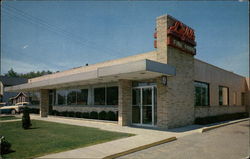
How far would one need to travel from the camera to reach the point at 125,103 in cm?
1471

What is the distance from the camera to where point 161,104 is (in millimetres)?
12891

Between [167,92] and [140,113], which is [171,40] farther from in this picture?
[140,113]

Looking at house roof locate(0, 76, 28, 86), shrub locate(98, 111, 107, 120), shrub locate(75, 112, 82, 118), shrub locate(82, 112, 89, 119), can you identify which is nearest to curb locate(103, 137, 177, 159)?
shrub locate(98, 111, 107, 120)

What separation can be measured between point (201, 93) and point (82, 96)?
1131cm

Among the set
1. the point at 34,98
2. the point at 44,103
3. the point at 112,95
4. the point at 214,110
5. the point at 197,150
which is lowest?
the point at 197,150

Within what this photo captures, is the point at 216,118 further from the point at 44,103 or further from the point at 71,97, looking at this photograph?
the point at 44,103

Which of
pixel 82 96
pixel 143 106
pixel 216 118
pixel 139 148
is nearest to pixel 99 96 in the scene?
pixel 82 96

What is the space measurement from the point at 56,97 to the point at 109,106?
407 inches

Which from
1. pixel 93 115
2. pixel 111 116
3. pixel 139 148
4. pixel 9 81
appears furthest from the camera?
pixel 9 81

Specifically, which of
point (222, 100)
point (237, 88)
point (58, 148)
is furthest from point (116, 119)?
point (237, 88)

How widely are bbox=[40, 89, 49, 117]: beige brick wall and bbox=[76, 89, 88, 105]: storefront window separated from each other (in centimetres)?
634

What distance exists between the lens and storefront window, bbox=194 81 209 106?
16.7 metres

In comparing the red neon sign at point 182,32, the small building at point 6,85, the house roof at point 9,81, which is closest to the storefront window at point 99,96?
the red neon sign at point 182,32

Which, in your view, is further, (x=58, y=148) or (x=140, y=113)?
(x=140, y=113)
